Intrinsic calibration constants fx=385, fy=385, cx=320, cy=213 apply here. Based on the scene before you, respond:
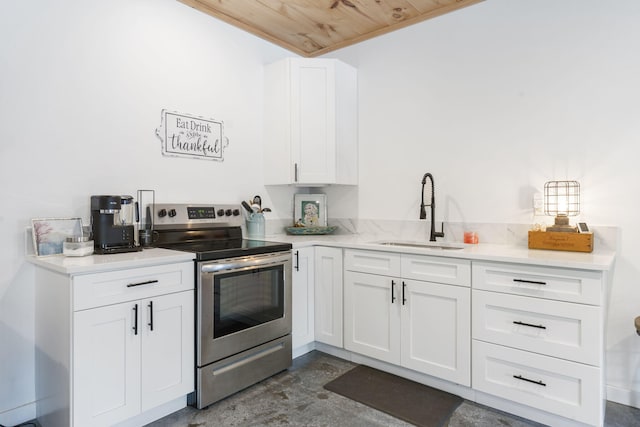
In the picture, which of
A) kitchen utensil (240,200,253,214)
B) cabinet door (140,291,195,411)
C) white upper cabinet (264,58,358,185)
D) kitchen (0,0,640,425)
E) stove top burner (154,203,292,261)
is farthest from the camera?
white upper cabinet (264,58,358,185)

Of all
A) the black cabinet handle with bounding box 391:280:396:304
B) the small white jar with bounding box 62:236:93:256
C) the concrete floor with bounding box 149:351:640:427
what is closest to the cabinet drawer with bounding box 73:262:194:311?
the small white jar with bounding box 62:236:93:256

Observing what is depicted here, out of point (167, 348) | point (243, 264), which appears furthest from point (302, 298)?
point (167, 348)

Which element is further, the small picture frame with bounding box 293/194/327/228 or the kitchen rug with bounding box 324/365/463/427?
the small picture frame with bounding box 293/194/327/228

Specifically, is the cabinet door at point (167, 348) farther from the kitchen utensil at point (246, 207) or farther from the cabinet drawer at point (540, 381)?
the cabinet drawer at point (540, 381)

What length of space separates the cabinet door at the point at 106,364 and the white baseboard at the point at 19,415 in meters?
0.57

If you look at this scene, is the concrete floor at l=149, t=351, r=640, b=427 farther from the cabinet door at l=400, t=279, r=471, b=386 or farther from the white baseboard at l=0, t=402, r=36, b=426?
the white baseboard at l=0, t=402, r=36, b=426

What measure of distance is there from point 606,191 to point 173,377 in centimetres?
261

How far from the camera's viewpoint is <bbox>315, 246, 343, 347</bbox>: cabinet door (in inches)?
107

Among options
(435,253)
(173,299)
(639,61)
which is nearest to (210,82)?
(173,299)

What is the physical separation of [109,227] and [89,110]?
707 mm

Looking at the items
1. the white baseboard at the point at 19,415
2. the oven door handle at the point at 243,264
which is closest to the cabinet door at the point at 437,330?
the oven door handle at the point at 243,264

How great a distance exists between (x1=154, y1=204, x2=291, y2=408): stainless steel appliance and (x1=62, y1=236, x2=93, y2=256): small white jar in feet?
1.64

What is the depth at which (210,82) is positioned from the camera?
2.85m

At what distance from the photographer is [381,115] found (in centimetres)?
318
